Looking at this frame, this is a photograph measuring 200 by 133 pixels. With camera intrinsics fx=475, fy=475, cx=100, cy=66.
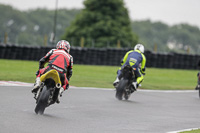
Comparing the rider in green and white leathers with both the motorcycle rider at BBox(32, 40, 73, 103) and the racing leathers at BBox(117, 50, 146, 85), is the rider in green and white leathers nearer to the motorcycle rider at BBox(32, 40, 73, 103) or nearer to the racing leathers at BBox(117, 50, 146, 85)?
the racing leathers at BBox(117, 50, 146, 85)

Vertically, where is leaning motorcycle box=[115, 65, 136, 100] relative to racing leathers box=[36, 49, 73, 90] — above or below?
below

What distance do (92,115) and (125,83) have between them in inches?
142

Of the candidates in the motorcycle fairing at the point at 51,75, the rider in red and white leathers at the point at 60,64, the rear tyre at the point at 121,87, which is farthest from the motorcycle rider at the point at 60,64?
the rear tyre at the point at 121,87

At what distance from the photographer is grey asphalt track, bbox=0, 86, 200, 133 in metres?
7.54

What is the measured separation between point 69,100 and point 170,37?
14518 cm

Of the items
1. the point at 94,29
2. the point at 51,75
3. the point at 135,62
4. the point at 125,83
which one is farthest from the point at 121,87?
the point at 94,29

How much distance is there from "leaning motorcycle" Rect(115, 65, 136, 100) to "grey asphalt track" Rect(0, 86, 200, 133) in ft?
0.86

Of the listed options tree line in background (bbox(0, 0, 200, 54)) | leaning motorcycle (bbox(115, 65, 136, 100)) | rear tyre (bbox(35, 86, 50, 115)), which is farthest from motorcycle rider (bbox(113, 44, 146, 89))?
tree line in background (bbox(0, 0, 200, 54))

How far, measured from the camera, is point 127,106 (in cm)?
1164

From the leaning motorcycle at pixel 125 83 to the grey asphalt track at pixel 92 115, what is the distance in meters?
0.26

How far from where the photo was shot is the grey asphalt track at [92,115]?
7540 mm

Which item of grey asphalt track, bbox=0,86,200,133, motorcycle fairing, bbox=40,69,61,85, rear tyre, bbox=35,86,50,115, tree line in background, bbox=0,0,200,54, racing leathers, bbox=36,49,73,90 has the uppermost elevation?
tree line in background, bbox=0,0,200,54

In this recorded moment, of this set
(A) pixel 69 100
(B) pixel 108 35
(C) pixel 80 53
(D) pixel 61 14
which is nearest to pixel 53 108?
(A) pixel 69 100

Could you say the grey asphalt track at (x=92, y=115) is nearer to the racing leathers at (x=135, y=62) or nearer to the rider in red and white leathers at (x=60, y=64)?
the rider in red and white leathers at (x=60, y=64)
